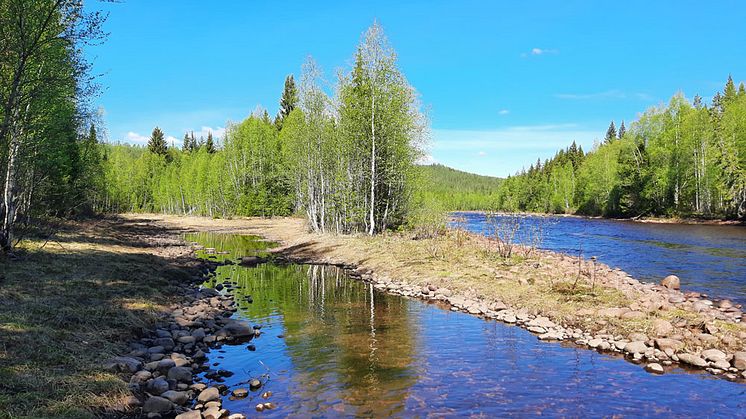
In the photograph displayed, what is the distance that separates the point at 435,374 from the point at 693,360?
656 cm

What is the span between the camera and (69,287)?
14383mm

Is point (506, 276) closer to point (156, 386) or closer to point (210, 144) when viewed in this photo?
point (156, 386)

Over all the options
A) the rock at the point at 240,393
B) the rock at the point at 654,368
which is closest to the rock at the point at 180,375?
the rock at the point at 240,393

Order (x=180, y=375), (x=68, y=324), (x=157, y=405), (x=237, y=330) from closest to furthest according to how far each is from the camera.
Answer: (x=157, y=405) < (x=180, y=375) < (x=68, y=324) < (x=237, y=330)

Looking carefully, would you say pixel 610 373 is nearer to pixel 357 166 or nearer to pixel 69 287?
pixel 69 287

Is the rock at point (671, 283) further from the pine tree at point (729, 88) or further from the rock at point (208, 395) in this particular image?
the pine tree at point (729, 88)

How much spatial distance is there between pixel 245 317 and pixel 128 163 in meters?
118

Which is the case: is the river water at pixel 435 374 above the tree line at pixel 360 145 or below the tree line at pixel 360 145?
below

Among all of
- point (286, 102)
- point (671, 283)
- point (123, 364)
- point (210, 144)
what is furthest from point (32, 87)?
point (210, 144)

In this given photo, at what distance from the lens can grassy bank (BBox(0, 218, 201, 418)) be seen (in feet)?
Answer: 24.5

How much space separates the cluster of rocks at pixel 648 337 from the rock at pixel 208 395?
9352 millimetres

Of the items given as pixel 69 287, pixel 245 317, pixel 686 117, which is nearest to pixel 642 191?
pixel 686 117

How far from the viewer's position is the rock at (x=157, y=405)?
318 inches

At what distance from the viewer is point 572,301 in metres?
15.7
